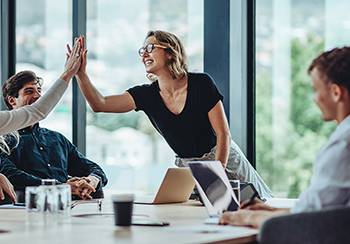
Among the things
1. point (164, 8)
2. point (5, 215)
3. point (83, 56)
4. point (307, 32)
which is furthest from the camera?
point (164, 8)

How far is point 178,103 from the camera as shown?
2861 mm

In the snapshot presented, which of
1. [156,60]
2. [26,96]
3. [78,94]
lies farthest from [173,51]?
[78,94]

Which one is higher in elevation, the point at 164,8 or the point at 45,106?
the point at 164,8

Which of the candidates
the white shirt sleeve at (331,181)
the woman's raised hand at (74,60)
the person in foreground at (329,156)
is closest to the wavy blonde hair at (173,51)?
the woman's raised hand at (74,60)

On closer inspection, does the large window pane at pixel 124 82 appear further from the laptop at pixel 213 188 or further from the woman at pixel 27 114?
the laptop at pixel 213 188

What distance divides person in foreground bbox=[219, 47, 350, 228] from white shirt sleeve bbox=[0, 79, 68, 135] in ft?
3.66

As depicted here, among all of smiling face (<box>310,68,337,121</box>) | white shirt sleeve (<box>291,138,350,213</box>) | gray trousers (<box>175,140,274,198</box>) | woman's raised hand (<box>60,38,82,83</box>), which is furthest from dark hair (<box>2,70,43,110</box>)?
white shirt sleeve (<box>291,138,350,213</box>)

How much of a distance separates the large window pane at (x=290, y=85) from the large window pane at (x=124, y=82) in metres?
0.98

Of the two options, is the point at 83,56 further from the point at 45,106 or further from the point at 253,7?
the point at 253,7

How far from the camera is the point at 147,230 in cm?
130

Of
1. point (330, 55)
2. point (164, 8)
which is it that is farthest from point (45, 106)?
point (164, 8)

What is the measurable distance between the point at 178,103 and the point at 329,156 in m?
1.68

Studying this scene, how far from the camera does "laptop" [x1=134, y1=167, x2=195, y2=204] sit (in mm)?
2037

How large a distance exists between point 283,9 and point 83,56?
5.47 ft
